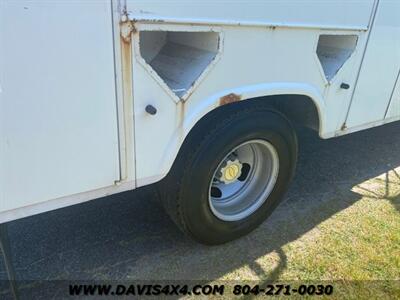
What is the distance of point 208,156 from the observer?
2135 mm

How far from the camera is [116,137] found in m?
1.68

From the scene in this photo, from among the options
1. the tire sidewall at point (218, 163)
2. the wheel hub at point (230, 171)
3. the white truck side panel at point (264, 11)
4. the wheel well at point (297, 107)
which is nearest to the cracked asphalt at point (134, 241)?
the tire sidewall at point (218, 163)

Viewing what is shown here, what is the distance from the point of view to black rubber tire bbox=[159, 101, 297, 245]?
2.12 meters

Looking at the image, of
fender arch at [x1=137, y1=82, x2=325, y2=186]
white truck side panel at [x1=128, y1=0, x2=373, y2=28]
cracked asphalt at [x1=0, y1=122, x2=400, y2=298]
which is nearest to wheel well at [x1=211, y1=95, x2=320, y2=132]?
fender arch at [x1=137, y1=82, x2=325, y2=186]

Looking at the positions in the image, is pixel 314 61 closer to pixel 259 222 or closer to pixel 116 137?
pixel 259 222

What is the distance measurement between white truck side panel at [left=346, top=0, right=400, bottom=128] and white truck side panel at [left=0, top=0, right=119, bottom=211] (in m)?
1.96

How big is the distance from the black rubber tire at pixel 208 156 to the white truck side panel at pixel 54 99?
545mm

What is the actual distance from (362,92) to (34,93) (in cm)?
233

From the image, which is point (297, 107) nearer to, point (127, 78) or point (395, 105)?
point (395, 105)

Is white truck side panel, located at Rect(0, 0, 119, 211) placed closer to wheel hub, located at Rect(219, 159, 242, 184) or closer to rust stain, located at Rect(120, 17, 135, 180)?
rust stain, located at Rect(120, 17, 135, 180)

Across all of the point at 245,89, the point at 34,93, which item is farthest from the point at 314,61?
the point at 34,93

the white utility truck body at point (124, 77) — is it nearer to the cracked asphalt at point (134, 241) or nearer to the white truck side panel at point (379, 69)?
the white truck side panel at point (379, 69)

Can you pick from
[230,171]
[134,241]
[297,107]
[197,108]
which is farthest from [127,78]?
[297,107]

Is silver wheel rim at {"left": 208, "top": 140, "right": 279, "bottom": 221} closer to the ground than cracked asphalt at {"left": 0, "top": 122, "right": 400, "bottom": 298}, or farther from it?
farther from it
